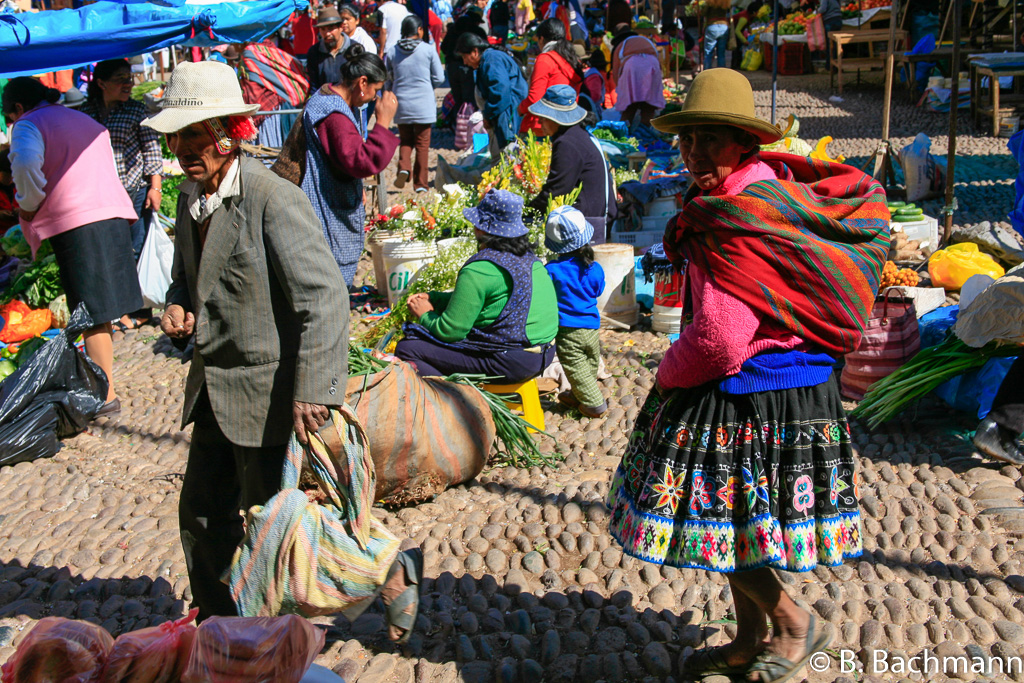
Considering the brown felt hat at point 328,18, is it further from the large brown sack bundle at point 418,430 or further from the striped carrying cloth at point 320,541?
the striped carrying cloth at point 320,541

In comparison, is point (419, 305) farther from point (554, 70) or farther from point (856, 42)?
point (856, 42)

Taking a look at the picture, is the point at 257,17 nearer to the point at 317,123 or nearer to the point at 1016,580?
the point at 317,123

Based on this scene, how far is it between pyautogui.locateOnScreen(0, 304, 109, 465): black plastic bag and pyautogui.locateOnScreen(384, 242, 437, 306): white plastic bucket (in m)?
2.01

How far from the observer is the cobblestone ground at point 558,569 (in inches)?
115

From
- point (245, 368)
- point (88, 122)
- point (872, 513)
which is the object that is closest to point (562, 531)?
point (872, 513)

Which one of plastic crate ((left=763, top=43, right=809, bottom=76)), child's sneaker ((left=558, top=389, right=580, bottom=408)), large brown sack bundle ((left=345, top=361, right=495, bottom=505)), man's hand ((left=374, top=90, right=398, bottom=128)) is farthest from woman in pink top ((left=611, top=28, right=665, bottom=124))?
large brown sack bundle ((left=345, top=361, right=495, bottom=505))

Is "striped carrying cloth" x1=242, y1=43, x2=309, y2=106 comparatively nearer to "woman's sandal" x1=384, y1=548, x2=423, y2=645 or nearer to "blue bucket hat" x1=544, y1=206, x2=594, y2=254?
"blue bucket hat" x1=544, y1=206, x2=594, y2=254

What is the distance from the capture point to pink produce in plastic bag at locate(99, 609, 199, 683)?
5.94 feet

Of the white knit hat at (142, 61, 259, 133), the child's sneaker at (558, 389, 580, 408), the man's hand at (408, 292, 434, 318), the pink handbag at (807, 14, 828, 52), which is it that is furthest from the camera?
the pink handbag at (807, 14, 828, 52)

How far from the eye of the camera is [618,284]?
6121mm

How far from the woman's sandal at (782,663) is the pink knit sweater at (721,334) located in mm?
842

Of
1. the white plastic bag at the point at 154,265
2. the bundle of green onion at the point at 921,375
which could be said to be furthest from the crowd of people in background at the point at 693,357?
the white plastic bag at the point at 154,265

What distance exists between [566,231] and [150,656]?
11.3 feet

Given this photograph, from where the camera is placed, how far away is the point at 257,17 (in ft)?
20.1
